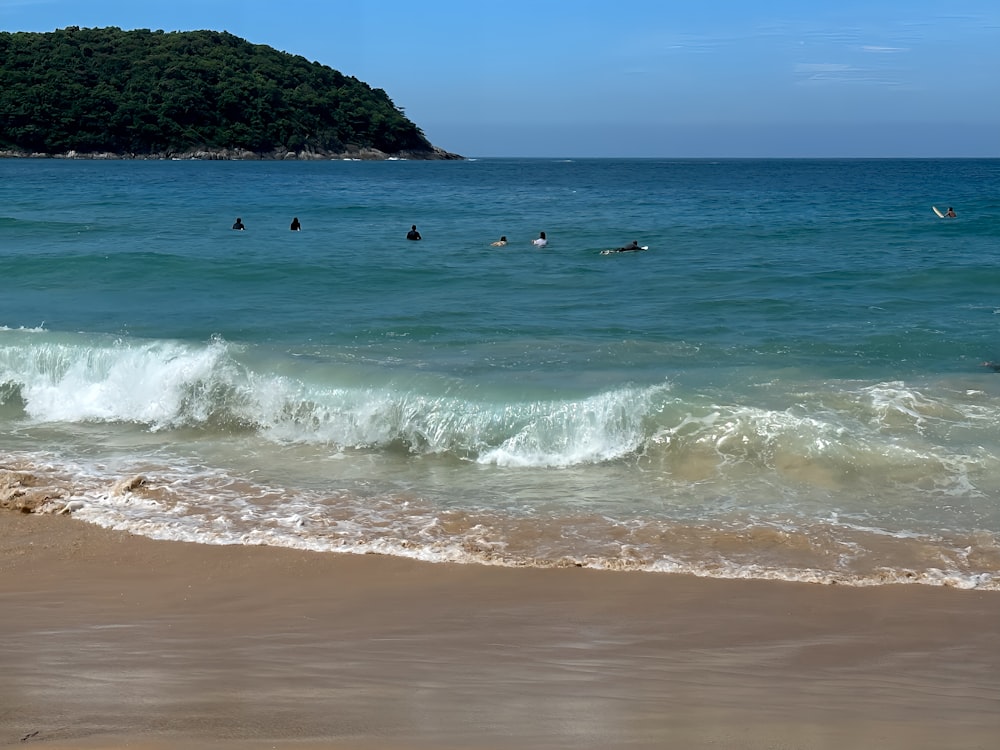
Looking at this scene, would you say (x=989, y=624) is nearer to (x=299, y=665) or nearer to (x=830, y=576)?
(x=830, y=576)

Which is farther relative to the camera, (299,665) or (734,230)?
(734,230)

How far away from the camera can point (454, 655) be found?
4840 millimetres

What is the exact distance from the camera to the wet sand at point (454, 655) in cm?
383

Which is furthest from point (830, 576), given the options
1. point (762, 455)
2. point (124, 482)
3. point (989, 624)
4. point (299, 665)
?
Result: point (124, 482)

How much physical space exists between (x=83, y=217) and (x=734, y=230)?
64.8 ft

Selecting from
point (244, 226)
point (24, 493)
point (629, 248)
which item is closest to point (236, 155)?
point (244, 226)

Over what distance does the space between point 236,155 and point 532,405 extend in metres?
115

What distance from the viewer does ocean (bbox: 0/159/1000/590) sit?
7.14 meters

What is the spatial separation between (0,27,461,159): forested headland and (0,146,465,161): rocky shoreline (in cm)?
17

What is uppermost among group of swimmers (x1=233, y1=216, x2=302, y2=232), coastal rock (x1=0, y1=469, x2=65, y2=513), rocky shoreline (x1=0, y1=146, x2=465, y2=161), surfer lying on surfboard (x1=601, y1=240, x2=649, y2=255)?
rocky shoreline (x1=0, y1=146, x2=465, y2=161)

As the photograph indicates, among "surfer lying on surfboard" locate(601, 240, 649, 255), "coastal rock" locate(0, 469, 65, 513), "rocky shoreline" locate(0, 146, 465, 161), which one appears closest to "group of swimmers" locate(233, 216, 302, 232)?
"surfer lying on surfboard" locate(601, 240, 649, 255)

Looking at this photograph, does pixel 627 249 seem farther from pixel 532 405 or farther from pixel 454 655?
pixel 454 655

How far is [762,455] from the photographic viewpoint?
29.0 ft

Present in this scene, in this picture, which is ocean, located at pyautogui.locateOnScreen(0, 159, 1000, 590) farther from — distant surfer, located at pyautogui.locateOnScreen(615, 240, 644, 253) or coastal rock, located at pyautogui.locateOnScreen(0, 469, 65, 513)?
distant surfer, located at pyautogui.locateOnScreen(615, 240, 644, 253)
